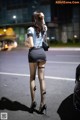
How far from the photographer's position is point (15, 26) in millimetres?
52094

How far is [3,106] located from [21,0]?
48135mm

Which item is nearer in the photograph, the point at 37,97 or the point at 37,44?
the point at 37,44

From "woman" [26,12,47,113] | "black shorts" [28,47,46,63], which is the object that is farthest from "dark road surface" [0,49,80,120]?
"black shorts" [28,47,46,63]

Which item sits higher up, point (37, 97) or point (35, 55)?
point (35, 55)

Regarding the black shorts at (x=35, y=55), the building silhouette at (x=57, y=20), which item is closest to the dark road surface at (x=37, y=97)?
the black shorts at (x=35, y=55)

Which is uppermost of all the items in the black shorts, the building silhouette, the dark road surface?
the black shorts

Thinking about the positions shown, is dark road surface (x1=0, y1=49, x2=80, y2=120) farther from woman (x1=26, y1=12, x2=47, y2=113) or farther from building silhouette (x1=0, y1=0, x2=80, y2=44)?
building silhouette (x1=0, y1=0, x2=80, y2=44)

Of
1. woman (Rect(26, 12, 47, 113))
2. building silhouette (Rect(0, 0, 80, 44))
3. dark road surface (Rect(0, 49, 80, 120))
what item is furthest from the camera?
building silhouette (Rect(0, 0, 80, 44))

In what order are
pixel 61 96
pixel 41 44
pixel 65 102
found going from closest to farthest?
pixel 41 44, pixel 65 102, pixel 61 96

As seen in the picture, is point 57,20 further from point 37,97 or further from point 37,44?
point 37,44

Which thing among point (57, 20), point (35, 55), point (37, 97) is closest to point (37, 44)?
point (35, 55)

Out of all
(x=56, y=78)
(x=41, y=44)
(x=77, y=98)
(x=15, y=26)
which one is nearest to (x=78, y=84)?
(x=77, y=98)

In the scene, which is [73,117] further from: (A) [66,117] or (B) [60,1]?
(B) [60,1]

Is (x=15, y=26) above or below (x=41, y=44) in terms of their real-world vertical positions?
below
